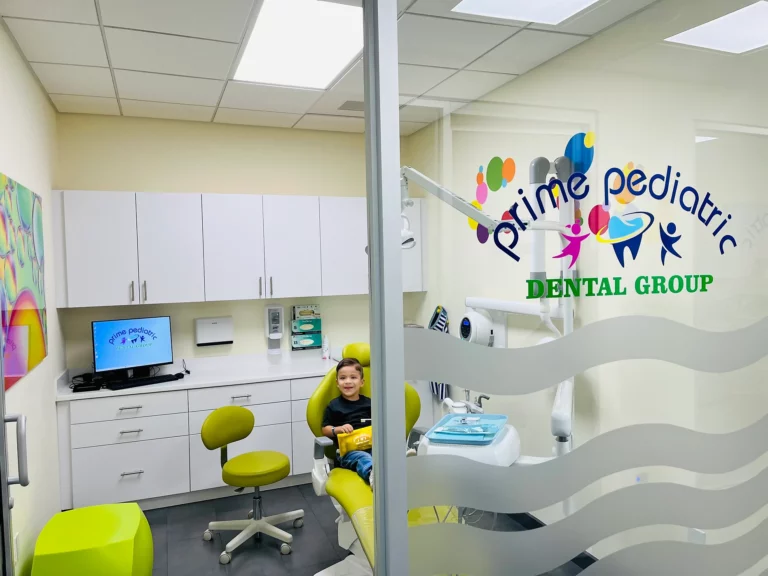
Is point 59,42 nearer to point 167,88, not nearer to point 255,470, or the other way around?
point 167,88

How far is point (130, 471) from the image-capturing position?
3.62 m

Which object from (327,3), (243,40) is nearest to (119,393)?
(243,40)

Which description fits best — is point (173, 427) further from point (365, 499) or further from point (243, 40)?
point (243, 40)

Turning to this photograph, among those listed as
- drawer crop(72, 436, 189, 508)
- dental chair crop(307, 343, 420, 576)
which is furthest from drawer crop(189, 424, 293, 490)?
dental chair crop(307, 343, 420, 576)

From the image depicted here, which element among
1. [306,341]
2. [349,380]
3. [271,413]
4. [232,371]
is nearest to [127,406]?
[232,371]

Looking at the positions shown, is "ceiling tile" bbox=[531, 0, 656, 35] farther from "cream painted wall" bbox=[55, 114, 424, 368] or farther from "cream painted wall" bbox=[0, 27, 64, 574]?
"cream painted wall" bbox=[55, 114, 424, 368]

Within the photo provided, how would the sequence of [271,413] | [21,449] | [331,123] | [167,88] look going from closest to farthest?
[21,449] < [167,88] < [271,413] < [331,123]

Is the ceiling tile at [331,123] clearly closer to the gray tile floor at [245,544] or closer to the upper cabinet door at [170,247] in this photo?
the upper cabinet door at [170,247]

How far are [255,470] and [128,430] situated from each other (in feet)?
3.34

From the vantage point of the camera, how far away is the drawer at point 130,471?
353cm

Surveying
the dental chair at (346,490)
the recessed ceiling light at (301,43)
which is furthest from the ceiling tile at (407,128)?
the recessed ceiling light at (301,43)

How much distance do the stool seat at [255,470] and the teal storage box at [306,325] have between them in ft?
4.28

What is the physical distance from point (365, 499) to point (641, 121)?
1.93 m

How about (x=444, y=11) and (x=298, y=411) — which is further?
(x=298, y=411)
